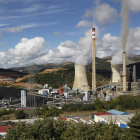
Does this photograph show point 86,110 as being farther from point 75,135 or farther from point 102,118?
point 75,135

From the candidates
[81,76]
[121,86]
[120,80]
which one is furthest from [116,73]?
[81,76]

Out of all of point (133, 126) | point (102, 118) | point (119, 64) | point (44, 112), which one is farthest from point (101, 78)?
point (133, 126)

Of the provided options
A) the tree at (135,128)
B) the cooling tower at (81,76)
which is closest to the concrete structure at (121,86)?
the cooling tower at (81,76)

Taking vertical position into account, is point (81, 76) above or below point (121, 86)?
above

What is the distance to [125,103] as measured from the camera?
615 inches

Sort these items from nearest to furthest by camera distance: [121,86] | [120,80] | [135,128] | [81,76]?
[135,128], [81,76], [121,86], [120,80]

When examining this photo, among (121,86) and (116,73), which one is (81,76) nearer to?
(121,86)

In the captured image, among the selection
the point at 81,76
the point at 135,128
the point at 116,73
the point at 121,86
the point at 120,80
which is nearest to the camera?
the point at 135,128

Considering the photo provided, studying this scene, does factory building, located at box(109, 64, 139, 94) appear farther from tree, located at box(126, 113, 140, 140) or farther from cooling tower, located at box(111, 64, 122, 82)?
tree, located at box(126, 113, 140, 140)

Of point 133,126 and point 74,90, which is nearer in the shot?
point 133,126

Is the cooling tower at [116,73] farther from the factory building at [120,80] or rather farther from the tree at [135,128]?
the tree at [135,128]

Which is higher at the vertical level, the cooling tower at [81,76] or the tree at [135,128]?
the cooling tower at [81,76]

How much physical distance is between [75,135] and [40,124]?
1021mm

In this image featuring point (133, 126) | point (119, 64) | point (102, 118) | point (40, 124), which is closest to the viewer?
point (40, 124)
